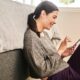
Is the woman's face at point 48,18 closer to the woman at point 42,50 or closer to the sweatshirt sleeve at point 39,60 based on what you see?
the woman at point 42,50

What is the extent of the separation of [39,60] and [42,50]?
0.13m

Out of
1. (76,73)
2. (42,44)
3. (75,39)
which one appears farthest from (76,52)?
(75,39)

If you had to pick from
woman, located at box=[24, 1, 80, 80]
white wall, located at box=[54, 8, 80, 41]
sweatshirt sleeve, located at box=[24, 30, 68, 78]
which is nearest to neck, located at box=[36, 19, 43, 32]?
woman, located at box=[24, 1, 80, 80]

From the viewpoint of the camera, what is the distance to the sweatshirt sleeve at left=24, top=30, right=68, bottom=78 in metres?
1.29

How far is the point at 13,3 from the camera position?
54.7 inches

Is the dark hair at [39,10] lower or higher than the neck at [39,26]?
higher

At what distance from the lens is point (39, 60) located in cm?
131

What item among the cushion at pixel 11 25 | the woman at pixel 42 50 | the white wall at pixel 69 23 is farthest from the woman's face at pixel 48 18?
the white wall at pixel 69 23

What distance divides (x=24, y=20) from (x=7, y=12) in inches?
7.6

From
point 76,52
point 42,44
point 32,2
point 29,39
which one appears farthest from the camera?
point 32,2

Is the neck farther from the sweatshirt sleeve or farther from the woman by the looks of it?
the sweatshirt sleeve

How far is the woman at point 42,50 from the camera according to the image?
4.27 ft

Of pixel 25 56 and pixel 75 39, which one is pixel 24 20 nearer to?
pixel 25 56

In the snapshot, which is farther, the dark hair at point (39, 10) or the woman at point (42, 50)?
the dark hair at point (39, 10)
